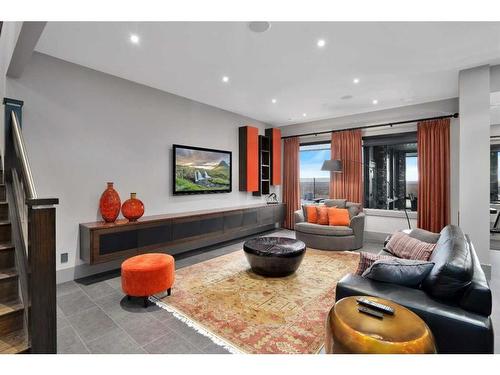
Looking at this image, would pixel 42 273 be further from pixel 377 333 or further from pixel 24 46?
pixel 24 46

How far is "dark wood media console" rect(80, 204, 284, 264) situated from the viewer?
3.22 meters

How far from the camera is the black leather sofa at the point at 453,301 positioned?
1.46m

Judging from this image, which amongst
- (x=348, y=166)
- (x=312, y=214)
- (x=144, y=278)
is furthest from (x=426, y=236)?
(x=144, y=278)

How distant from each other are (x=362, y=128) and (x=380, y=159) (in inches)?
34.3

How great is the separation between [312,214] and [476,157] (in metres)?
2.72

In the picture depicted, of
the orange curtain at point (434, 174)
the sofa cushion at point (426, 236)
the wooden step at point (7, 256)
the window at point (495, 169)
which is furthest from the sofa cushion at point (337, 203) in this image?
the wooden step at point (7, 256)

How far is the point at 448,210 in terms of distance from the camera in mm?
4656

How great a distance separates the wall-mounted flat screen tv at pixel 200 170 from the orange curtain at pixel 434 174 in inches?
153

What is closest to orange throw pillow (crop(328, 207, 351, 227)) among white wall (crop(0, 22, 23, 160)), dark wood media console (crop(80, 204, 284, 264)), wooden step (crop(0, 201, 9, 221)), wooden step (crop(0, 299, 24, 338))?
dark wood media console (crop(80, 204, 284, 264))

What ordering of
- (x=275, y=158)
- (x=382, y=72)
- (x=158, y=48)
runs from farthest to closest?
(x=275, y=158) → (x=382, y=72) → (x=158, y=48)

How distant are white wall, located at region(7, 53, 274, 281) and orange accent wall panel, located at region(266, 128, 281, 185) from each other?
2.49 metres
